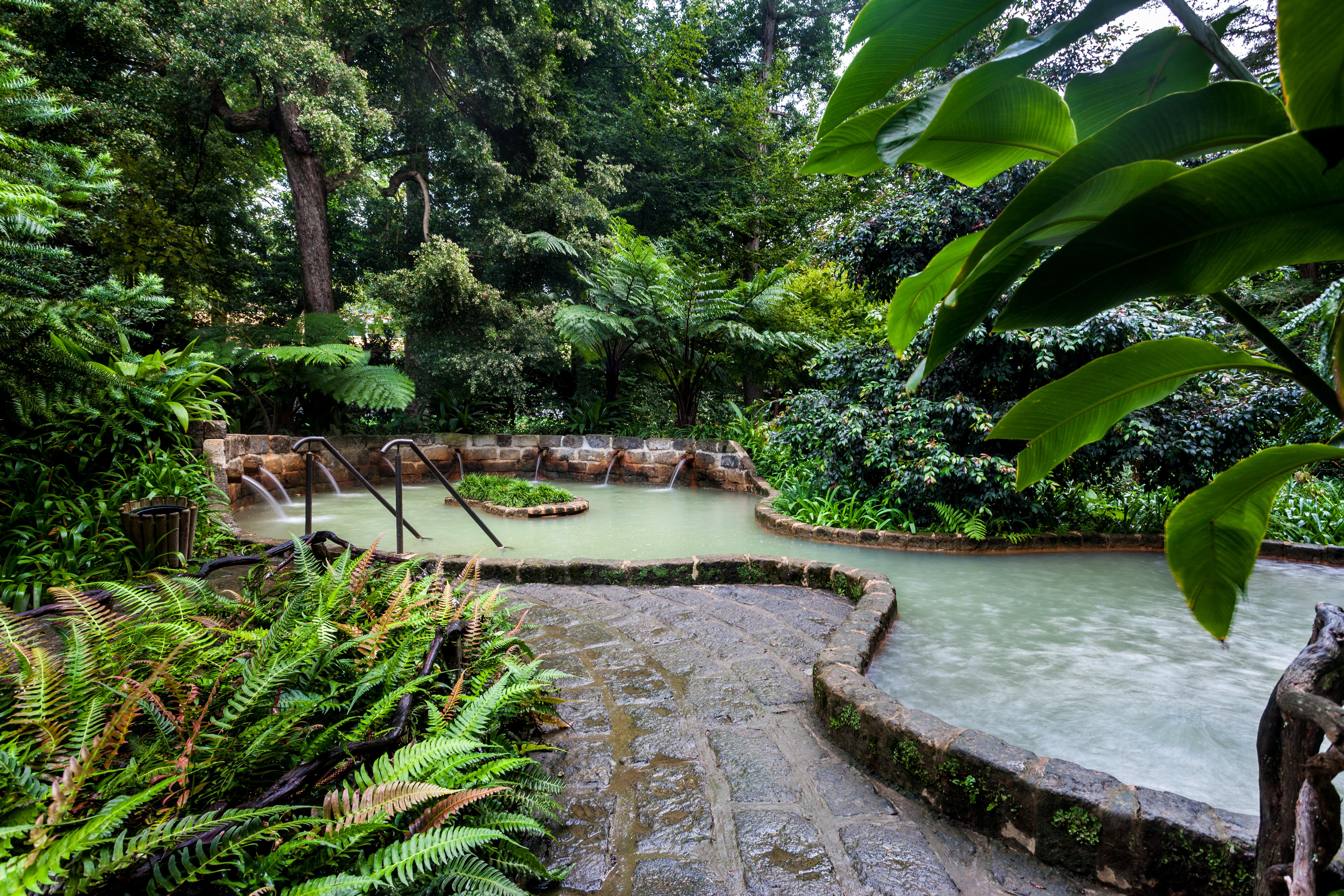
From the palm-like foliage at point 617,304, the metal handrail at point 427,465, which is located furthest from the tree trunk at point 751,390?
the metal handrail at point 427,465

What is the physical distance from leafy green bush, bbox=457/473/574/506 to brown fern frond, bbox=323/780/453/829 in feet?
15.6

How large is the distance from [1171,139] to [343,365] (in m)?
8.16

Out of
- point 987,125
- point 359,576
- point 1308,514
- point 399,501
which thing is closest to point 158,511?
point 399,501

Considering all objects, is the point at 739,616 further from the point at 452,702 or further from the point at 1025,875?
the point at 452,702

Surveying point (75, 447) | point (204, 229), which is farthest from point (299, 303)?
point (75, 447)

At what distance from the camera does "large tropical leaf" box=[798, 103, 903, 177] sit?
72cm

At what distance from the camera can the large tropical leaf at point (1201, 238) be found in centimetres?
41

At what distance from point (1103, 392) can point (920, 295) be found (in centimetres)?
24

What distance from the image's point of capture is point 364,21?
832cm

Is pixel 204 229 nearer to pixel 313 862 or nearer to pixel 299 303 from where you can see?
pixel 299 303

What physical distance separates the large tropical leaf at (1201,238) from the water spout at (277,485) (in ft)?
22.2

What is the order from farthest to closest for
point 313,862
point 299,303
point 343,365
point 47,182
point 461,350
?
point 299,303 → point 461,350 → point 343,365 → point 47,182 → point 313,862

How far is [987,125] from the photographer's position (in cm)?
63

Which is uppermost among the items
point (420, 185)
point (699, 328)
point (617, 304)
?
point (420, 185)
